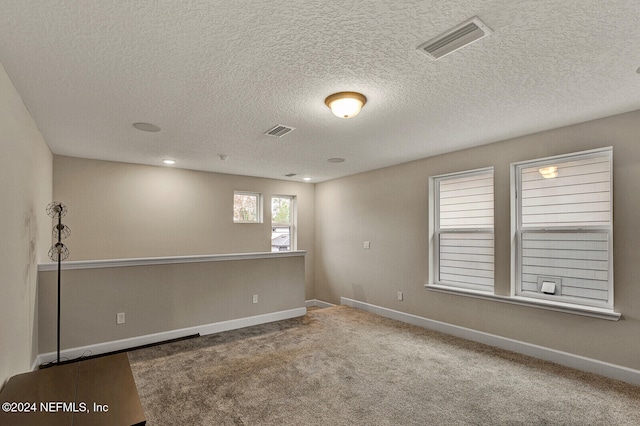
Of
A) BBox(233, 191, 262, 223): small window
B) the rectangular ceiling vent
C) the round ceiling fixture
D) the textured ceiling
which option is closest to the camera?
the textured ceiling

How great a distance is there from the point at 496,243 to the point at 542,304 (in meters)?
0.81

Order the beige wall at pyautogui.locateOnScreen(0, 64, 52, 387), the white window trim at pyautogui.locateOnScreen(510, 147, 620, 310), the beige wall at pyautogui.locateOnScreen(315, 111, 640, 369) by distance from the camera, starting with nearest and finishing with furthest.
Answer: the beige wall at pyautogui.locateOnScreen(0, 64, 52, 387)
the beige wall at pyautogui.locateOnScreen(315, 111, 640, 369)
the white window trim at pyautogui.locateOnScreen(510, 147, 620, 310)

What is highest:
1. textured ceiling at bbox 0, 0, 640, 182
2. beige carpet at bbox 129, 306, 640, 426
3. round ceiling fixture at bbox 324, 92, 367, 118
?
textured ceiling at bbox 0, 0, 640, 182

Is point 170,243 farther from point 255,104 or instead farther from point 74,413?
point 74,413

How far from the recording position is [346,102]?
255cm

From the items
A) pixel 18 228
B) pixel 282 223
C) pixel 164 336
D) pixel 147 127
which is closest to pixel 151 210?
pixel 164 336

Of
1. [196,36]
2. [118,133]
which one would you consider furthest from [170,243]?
[196,36]

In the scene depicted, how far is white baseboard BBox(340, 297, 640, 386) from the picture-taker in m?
2.96

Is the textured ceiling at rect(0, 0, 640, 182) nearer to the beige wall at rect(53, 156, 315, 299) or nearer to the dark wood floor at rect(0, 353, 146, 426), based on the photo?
the beige wall at rect(53, 156, 315, 299)

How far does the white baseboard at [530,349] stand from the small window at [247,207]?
303 centimetres

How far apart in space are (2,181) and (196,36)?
1.62 m

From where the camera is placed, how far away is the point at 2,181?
212 cm

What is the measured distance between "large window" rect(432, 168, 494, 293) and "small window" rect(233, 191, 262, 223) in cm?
337

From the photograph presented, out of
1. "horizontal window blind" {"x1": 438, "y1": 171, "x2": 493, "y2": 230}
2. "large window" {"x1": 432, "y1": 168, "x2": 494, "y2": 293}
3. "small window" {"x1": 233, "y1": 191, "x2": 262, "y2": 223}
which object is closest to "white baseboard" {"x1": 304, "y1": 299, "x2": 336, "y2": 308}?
"small window" {"x1": 233, "y1": 191, "x2": 262, "y2": 223}
